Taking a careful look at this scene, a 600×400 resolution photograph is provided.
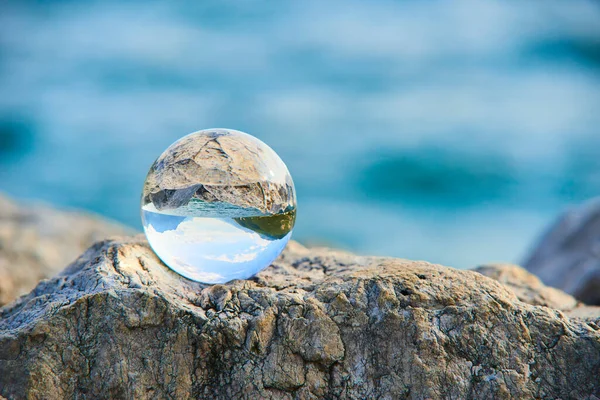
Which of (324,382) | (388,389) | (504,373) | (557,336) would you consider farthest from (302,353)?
(557,336)

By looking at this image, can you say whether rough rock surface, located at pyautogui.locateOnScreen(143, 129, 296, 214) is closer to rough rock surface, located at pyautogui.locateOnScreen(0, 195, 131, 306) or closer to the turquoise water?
the turquoise water

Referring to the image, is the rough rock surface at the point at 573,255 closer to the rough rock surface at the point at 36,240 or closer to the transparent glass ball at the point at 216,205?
the transparent glass ball at the point at 216,205

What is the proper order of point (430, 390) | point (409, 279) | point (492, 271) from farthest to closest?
point (492, 271) < point (409, 279) < point (430, 390)

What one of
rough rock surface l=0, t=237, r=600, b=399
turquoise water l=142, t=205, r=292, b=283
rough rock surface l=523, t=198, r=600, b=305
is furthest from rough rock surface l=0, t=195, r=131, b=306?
rough rock surface l=523, t=198, r=600, b=305

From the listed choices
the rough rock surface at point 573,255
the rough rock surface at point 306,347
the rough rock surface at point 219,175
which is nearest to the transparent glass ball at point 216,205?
the rough rock surface at point 219,175

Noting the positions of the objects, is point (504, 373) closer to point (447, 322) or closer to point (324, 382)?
point (447, 322)

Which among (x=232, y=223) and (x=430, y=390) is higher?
(x=232, y=223)

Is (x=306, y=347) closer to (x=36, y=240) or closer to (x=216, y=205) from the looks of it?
(x=216, y=205)
